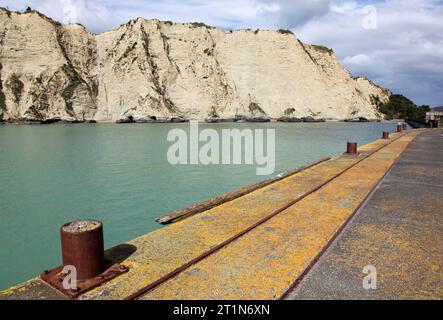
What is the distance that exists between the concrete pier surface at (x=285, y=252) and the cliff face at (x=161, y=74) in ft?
205

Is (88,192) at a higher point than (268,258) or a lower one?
lower

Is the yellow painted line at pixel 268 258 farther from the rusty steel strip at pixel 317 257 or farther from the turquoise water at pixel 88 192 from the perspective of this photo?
the turquoise water at pixel 88 192

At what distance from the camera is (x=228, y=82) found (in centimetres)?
7706

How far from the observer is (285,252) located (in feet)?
14.0

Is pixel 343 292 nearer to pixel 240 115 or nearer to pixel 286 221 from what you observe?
pixel 286 221

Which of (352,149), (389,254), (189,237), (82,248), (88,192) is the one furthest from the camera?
(352,149)

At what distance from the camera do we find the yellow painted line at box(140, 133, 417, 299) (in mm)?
3367

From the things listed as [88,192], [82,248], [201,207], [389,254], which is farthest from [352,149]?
[82,248]

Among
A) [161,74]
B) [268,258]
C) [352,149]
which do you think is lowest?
[268,258]

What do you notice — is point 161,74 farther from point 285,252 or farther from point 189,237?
point 285,252

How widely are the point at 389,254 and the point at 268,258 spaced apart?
5.46 ft
